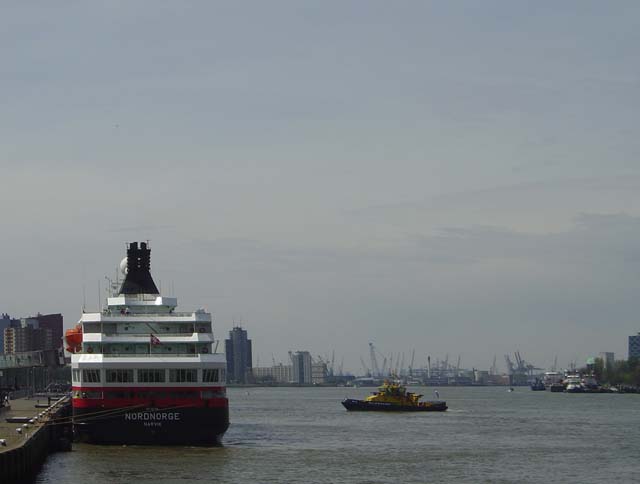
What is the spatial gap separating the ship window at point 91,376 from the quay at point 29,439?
2.72 m

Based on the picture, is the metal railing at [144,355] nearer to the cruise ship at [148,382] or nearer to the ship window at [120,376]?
the cruise ship at [148,382]

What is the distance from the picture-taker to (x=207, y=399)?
67.7 metres

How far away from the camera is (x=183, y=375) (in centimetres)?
6781

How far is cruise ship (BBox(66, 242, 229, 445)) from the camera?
6656 centimetres

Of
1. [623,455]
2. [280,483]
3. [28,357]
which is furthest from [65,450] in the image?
[28,357]

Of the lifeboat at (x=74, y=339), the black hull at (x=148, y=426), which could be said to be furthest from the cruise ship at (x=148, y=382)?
the lifeboat at (x=74, y=339)

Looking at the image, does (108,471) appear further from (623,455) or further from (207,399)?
(623,455)

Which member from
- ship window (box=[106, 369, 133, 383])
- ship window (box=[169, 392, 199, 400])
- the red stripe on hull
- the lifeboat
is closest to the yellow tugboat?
the lifeboat

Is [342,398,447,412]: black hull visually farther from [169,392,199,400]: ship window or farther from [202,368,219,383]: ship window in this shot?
[169,392,199,400]: ship window

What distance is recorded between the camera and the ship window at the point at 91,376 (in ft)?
222

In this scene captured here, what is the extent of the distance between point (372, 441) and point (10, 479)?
37.0 meters

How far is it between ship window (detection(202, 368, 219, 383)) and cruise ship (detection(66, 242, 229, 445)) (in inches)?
2.2

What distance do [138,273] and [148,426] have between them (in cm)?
1563

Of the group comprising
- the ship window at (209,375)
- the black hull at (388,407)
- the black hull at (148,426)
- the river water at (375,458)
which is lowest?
the black hull at (388,407)
